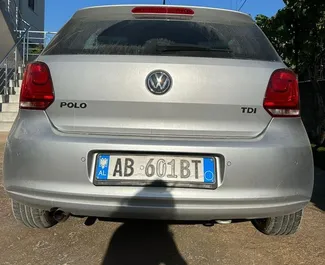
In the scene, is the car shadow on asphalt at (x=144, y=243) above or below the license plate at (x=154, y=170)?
below

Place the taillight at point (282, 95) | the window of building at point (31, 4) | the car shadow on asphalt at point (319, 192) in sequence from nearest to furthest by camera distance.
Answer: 1. the taillight at point (282, 95)
2. the car shadow on asphalt at point (319, 192)
3. the window of building at point (31, 4)

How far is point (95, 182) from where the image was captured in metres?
2.40

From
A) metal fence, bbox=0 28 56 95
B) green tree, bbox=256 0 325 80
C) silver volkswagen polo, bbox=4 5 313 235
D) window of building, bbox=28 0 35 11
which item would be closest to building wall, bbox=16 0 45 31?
window of building, bbox=28 0 35 11

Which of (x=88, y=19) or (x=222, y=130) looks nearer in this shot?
(x=222, y=130)

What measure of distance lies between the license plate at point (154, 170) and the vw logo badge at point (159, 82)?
14.8 inches

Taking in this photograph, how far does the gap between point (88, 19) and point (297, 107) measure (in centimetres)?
144

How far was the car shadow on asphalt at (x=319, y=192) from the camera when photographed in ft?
14.2

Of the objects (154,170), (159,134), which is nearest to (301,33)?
(159,134)

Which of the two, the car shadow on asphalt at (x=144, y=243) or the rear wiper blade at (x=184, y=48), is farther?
the rear wiper blade at (x=184, y=48)

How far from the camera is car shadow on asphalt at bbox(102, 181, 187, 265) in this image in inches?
93.8

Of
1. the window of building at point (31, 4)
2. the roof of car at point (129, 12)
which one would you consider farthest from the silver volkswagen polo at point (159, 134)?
the window of building at point (31, 4)

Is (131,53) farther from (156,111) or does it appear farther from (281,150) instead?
(281,150)

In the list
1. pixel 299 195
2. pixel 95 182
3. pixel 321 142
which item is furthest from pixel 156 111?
pixel 321 142

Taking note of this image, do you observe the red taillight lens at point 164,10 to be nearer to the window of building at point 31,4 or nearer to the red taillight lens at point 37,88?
the red taillight lens at point 37,88
